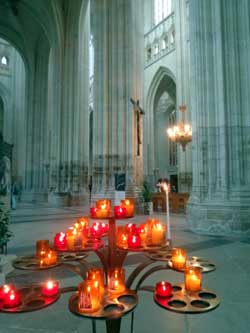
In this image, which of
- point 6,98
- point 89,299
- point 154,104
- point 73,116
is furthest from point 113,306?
point 6,98

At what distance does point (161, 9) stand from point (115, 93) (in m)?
18.2

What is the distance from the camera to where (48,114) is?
18.2 meters

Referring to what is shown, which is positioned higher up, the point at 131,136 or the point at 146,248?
the point at 131,136

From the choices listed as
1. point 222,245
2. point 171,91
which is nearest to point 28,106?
point 171,91

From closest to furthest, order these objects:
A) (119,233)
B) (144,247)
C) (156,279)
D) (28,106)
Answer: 1. (144,247)
2. (119,233)
3. (156,279)
4. (28,106)

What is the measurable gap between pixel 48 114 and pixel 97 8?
8856 mm

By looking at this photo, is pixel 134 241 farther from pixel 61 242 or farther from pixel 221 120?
pixel 221 120

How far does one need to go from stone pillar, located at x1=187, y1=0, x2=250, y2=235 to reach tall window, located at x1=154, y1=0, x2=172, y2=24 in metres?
19.4

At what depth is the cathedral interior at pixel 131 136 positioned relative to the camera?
2922 millimetres

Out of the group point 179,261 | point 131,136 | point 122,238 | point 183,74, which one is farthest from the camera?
point 183,74

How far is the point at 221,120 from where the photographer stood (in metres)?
6.34

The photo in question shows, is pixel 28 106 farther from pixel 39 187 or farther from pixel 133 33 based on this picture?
pixel 133 33

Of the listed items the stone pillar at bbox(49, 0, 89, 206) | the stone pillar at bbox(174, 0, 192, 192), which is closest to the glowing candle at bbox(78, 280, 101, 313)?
the stone pillar at bbox(49, 0, 89, 206)

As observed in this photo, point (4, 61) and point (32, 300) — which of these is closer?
point (32, 300)
